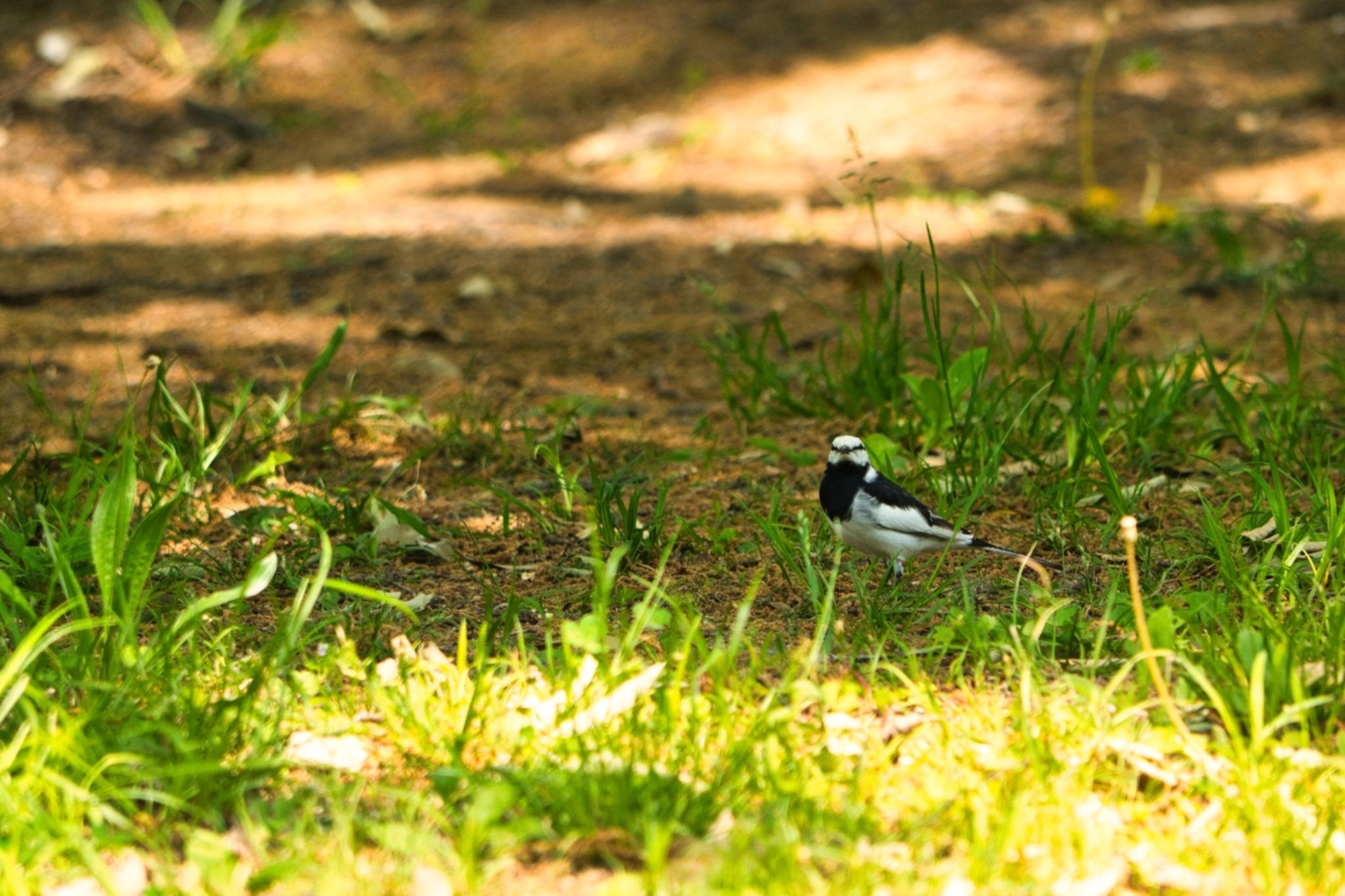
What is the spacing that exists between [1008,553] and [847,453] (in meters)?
0.45

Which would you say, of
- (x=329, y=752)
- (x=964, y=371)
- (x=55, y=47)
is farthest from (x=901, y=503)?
(x=55, y=47)

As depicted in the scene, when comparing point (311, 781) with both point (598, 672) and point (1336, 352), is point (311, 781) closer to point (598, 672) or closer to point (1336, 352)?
point (598, 672)

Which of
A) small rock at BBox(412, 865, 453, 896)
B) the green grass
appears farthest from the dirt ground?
small rock at BBox(412, 865, 453, 896)

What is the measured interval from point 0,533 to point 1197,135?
6.10 m

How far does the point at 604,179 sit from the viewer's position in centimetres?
711

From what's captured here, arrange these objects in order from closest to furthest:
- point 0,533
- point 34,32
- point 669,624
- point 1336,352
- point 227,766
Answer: point 227,766 → point 669,624 → point 0,533 → point 1336,352 → point 34,32

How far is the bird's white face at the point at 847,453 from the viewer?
3.15m

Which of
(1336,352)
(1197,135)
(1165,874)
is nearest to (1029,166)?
(1197,135)

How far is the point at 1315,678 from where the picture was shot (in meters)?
2.29

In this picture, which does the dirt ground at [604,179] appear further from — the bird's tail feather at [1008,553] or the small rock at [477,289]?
the bird's tail feather at [1008,553]

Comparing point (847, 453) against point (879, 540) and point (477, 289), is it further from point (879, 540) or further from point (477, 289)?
point (477, 289)

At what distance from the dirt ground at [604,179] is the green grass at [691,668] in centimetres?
79

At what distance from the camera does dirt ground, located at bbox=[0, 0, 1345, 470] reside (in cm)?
505

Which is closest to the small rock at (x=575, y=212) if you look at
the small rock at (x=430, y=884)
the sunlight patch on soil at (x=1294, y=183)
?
the sunlight patch on soil at (x=1294, y=183)
